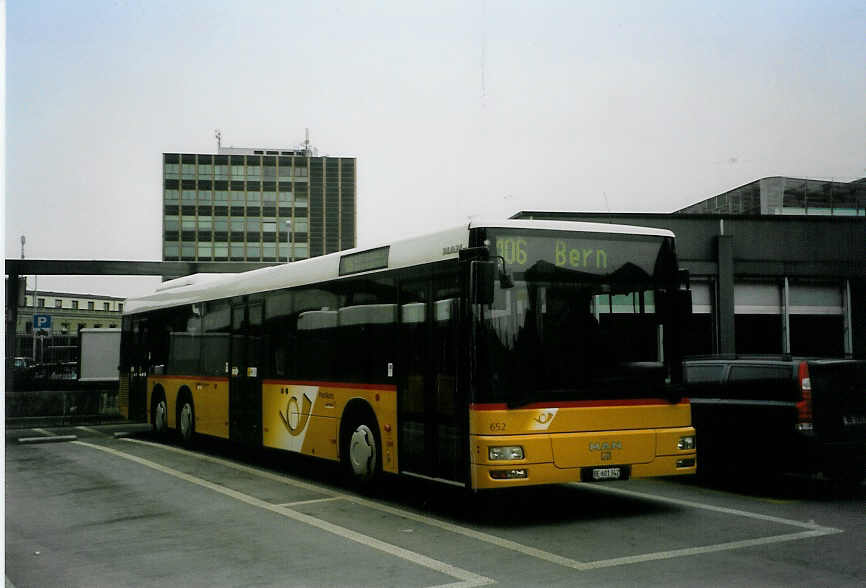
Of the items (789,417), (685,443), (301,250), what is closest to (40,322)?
(685,443)

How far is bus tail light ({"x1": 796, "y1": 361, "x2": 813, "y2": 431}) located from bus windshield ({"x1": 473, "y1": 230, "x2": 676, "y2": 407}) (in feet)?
7.12

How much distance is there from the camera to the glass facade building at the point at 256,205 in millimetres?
115056

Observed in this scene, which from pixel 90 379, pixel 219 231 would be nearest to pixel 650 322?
pixel 90 379

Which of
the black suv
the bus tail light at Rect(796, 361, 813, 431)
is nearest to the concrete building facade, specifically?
the black suv

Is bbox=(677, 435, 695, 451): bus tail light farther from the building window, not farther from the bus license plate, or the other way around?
the building window

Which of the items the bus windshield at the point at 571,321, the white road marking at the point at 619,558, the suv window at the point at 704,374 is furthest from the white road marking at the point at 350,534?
the suv window at the point at 704,374

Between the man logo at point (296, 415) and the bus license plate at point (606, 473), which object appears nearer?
the bus license plate at point (606, 473)

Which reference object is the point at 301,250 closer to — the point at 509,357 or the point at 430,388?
the point at 430,388

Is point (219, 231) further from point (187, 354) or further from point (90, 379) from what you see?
point (187, 354)

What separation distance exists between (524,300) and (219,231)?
112m

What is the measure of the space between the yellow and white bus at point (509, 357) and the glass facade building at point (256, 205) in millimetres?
101394

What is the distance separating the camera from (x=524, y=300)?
8.97m

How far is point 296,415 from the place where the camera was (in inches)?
504

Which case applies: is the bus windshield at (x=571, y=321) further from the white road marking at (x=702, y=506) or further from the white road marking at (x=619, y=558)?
the white road marking at (x=702, y=506)
